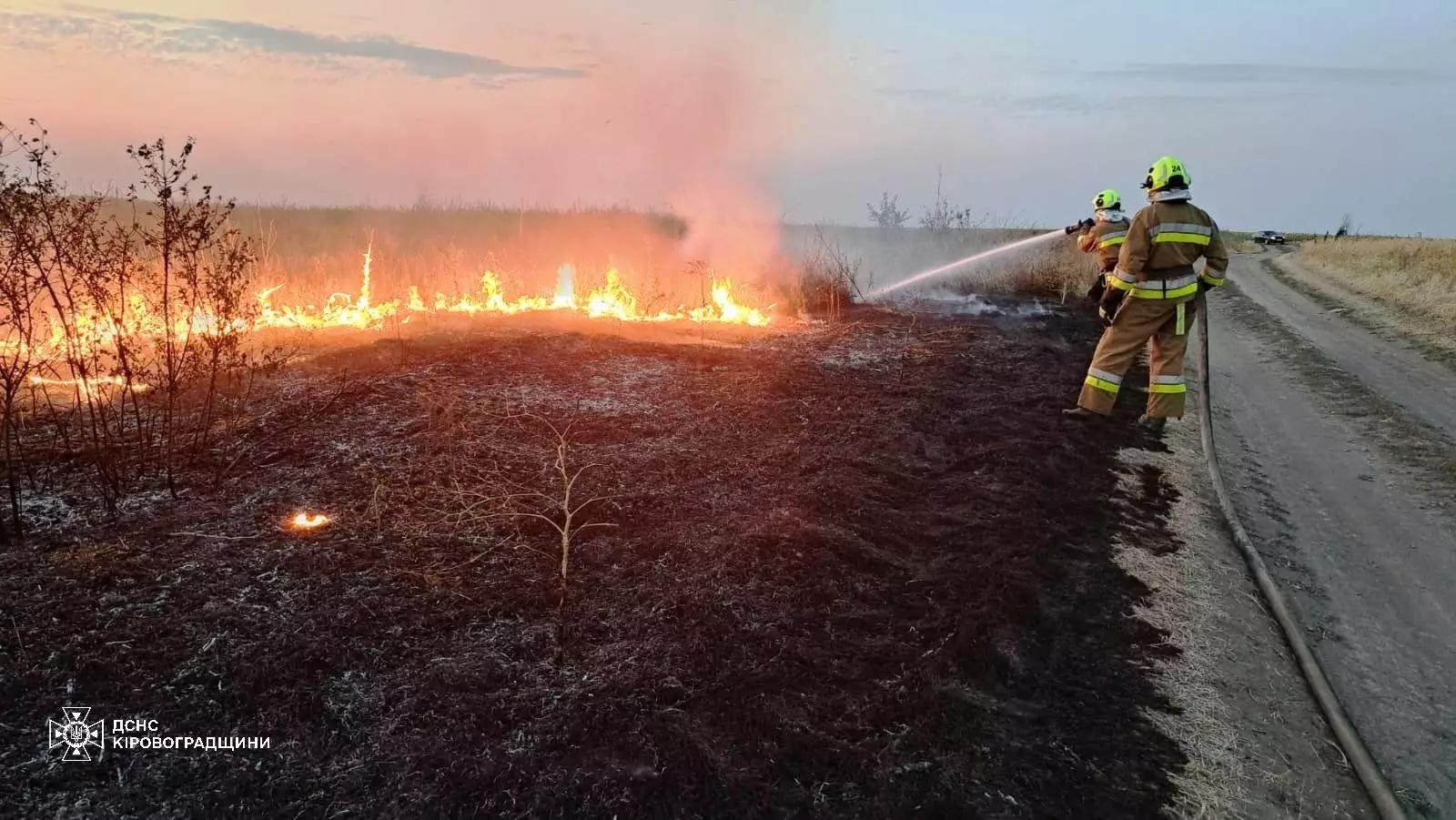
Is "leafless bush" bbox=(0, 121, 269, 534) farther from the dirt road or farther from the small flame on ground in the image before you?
the dirt road

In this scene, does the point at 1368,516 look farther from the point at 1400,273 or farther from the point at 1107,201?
the point at 1400,273

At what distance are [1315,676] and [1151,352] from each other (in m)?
4.35

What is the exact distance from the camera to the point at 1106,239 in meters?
8.91

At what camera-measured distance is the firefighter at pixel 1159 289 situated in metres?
6.88

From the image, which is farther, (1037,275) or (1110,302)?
(1037,275)

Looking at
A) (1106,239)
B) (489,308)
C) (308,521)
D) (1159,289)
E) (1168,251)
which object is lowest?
(308,521)

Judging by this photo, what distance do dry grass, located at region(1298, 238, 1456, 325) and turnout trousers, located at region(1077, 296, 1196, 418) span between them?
9813 mm

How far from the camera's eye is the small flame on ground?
439 centimetres

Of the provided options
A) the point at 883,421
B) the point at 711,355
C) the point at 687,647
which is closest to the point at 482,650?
the point at 687,647

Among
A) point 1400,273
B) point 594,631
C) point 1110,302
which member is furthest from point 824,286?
point 1400,273

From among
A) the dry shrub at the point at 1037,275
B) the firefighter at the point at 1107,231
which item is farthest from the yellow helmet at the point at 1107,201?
the dry shrub at the point at 1037,275

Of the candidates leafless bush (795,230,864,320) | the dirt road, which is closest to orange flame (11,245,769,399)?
leafless bush (795,230,864,320)

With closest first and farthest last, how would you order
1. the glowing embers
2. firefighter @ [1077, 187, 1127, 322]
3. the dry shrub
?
the glowing embers, firefighter @ [1077, 187, 1127, 322], the dry shrub

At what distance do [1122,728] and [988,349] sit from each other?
8243 millimetres
